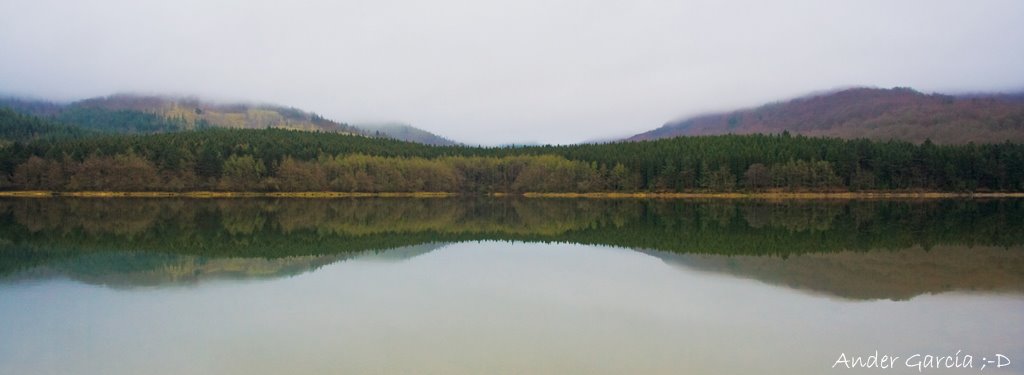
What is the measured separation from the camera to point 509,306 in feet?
47.9

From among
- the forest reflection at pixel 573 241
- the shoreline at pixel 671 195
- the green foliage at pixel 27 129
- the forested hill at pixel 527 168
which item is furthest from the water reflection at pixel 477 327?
the green foliage at pixel 27 129

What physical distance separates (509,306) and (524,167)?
314ft

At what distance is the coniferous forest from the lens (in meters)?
92.1

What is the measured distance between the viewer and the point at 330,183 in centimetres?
10225

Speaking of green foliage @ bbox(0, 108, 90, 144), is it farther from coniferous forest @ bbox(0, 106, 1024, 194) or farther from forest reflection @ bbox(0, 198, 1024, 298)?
forest reflection @ bbox(0, 198, 1024, 298)

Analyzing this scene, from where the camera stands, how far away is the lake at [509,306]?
10.3 meters

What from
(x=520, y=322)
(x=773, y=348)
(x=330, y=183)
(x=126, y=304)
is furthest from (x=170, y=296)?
(x=330, y=183)

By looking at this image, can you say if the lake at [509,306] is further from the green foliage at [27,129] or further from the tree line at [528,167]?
the green foliage at [27,129]

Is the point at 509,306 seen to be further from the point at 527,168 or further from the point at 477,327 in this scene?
the point at 527,168

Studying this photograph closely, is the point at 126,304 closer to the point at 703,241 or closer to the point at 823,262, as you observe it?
the point at 823,262

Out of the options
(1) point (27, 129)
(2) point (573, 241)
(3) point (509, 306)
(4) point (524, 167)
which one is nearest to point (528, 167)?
(4) point (524, 167)

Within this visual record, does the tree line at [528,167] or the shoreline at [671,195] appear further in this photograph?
the tree line at [528,167]

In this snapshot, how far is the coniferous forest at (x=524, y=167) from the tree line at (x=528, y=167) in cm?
16

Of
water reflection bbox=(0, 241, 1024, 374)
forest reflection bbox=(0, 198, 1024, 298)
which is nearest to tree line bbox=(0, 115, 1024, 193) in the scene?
forest reflection bbox=(0, 198, 1024, 298)
